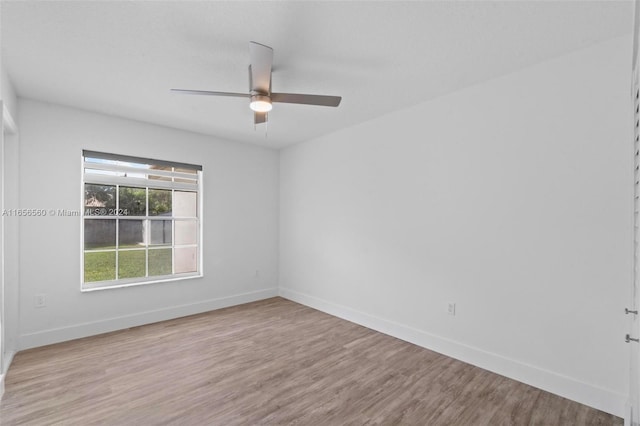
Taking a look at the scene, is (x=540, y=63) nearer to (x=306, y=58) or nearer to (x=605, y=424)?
(x=306, y=58)

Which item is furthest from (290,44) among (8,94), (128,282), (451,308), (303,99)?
(128,282)

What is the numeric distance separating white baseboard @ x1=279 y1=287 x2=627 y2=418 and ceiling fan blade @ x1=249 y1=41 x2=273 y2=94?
9.39 feet

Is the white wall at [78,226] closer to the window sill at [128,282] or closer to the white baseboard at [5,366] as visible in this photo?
the window sill at [128,282]

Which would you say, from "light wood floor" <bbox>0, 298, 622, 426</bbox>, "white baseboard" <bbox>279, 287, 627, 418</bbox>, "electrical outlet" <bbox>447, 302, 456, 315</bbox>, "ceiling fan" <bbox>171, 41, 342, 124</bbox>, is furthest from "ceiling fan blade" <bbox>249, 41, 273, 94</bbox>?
"white baseboard" <bbox>279, 287, 627, 418</bbox>

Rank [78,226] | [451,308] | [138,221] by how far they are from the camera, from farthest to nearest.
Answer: [138,221]
[78,226]
[451,308]

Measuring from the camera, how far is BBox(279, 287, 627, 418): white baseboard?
2.14 metres

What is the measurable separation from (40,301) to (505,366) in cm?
462

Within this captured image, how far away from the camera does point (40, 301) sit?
3.19 metres

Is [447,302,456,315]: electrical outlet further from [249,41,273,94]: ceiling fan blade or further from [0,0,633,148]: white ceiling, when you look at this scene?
[249,41,273,94]: ceiling fan blade

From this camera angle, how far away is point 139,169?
390cm

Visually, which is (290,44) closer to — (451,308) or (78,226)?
(451,308)

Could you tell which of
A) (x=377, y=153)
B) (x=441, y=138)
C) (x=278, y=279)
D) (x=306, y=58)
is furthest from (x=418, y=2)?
(x=278, y=279)

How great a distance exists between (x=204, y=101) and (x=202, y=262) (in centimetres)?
229

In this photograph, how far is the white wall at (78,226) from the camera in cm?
317
